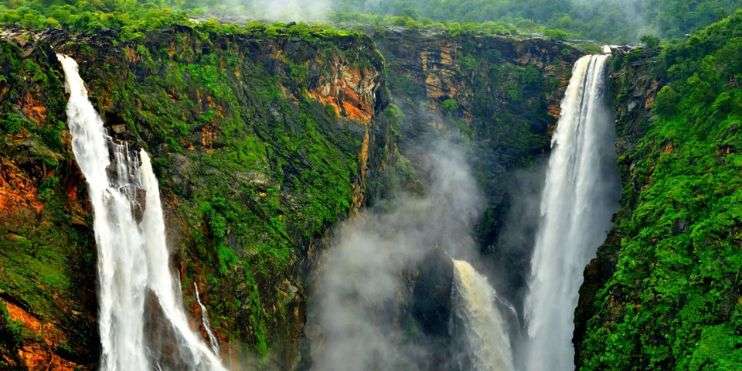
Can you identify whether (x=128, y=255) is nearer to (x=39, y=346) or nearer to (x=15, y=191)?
(x=15, y=191)

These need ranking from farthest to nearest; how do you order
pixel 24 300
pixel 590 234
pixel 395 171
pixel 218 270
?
pixel 395 171, pixel 590 234, pixel 218 270, pixel 24 300

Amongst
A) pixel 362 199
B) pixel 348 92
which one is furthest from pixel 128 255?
pixel 348 92

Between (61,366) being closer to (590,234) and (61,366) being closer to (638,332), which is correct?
(638,332)

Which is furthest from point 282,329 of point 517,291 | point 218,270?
point 517,291

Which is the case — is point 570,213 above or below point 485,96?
below

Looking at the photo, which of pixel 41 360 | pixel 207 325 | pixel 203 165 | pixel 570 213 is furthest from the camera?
pixel 570 213

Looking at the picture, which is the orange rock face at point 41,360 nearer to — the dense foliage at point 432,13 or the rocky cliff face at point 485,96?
the dense foliage at point 432,13
